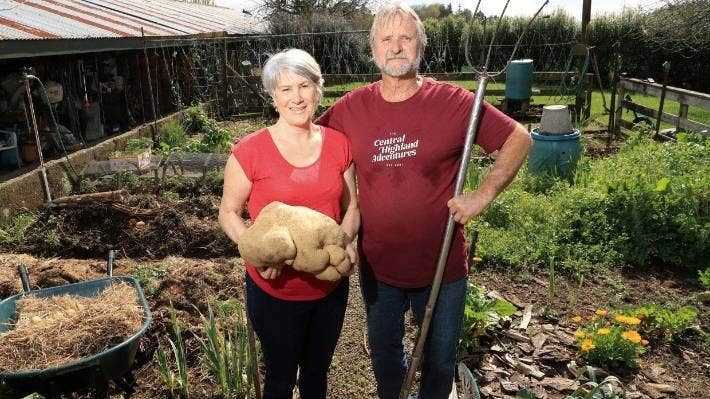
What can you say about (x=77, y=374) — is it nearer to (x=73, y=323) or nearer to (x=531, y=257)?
(x=73, y=323)

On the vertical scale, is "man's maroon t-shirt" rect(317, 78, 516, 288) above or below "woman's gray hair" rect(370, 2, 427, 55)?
below

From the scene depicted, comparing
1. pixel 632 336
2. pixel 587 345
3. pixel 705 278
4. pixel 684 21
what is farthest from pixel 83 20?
pixel 684 21

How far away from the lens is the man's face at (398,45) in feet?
6.72

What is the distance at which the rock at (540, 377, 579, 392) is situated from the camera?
3057 millimetres

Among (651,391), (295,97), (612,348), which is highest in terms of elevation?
(295,97)

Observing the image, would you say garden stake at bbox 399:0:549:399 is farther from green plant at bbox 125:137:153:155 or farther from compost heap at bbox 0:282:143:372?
green plant at bbox 125:137:153:155

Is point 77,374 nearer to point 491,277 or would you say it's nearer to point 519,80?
point 491,277

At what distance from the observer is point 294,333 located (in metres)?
2.18

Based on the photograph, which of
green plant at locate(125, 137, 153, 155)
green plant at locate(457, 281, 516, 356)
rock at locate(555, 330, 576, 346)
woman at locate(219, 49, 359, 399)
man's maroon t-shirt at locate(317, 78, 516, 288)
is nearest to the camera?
woman at locate(219, 49, 359, 399)

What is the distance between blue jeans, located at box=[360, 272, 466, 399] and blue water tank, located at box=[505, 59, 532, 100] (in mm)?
10677

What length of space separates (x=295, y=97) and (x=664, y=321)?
3012 mm

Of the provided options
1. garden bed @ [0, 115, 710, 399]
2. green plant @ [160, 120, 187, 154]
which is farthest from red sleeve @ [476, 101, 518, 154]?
green plant @ [160, 120, 187, 154]

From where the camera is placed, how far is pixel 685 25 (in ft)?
39.2

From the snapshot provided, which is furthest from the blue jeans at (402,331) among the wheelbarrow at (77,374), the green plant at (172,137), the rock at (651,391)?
the green plant at (172,137)
